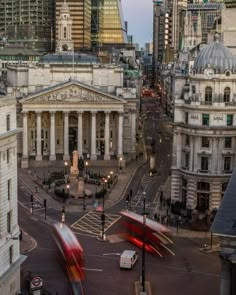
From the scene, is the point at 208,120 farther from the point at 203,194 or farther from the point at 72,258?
the point at 72,258

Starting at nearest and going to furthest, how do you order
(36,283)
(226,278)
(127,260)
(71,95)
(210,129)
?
(226,278), (36,283), (127,260), (210,129), (71,95)

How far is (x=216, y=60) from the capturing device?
103 m

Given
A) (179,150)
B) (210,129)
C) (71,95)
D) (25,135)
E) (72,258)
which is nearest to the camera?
(72,258)

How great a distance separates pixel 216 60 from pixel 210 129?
10163 mm

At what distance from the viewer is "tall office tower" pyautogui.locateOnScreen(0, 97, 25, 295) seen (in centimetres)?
6300

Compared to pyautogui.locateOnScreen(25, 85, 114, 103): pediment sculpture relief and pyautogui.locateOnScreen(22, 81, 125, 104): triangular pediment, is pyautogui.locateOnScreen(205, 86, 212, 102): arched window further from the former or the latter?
pyautogui.locateOnScreen(25, 85, 114, 103): pediment sculpture relief

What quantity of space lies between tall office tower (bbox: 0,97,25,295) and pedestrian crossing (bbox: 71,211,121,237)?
26.8 metres

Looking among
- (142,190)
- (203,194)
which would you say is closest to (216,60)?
(203,194)

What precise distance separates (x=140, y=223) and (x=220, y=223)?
4036cm

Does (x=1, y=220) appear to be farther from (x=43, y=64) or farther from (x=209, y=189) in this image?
(x=43, y=64)

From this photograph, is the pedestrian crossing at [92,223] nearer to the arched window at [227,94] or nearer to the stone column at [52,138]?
the arched window at [227,94]

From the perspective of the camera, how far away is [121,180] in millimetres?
131125

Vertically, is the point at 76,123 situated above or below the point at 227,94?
below

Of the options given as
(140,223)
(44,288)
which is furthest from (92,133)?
(44,288)
